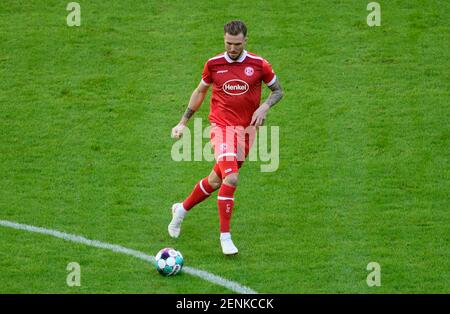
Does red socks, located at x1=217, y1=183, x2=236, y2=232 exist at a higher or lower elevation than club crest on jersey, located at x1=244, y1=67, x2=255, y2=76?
lower

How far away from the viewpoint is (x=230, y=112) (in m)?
10.4

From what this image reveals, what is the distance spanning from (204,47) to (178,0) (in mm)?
1627

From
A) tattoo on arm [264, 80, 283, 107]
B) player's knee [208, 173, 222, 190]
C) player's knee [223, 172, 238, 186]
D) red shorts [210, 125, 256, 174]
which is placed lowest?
player's knee [223, 172, 238, 186]

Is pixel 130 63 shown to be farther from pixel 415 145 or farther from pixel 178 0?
pixel 415 145

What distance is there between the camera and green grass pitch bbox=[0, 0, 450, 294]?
9.76 metres

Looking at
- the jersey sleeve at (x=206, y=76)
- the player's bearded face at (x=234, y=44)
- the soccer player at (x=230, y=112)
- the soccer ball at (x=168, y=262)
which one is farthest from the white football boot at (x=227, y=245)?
the player's bearded face at (x=234, y=44)

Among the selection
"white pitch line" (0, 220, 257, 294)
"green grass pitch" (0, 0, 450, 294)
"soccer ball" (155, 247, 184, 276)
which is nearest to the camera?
"white pitch line" (0, 220, 257, 294)

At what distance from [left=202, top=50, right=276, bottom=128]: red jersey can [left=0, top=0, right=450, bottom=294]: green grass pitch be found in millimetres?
1394

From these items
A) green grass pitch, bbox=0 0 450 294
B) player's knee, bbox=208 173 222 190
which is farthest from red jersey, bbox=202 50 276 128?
green grass pitch, bbox=0 0 450 294

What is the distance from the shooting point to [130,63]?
15.3 m

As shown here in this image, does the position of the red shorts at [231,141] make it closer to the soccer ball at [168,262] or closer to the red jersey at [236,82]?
the red jersey at [236,82]

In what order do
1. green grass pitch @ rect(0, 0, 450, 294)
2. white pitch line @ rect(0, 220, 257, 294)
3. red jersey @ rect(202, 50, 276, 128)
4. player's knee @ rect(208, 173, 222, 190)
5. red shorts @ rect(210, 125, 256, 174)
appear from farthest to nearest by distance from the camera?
1. player's knee @ rect(208, 173, 222, 190)
2. red jersey @ rect(202, 50, 276, 128)
3. red shorts @ rect(210, 125, 256, 174)
4. green grass pitch @ rect(0, 0, 450, 294)
5. white pitch line @ rect(0, 220, 257, 294)

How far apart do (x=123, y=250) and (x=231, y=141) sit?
1705 mm

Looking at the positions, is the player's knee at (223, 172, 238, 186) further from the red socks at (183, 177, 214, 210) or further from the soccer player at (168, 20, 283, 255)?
the red socks at (183, 177, 214, 210)
